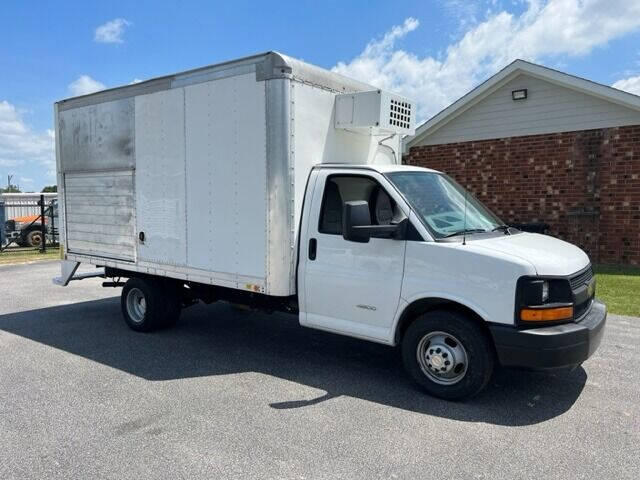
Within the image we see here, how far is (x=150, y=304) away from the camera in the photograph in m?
6.91

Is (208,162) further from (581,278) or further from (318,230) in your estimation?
(581,278)

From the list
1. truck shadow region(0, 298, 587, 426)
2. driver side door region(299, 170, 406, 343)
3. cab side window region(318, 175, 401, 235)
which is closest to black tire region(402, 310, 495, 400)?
truck shadow region(0, 298, 587, 426)

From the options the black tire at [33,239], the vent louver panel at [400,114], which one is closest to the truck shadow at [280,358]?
the vent louver panel at [400,114]

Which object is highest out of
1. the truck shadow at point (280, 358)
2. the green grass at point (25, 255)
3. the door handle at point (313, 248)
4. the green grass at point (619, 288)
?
the door handle at point (313, 248)

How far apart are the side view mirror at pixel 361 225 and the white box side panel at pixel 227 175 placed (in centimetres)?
103

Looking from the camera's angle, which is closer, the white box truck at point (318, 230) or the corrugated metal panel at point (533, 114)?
the white box truck at point (318, 230)

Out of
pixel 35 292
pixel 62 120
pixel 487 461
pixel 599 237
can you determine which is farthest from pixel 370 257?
pixel 599 237

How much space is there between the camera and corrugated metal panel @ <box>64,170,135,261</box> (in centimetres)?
688

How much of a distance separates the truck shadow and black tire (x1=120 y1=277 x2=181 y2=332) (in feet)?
0.51

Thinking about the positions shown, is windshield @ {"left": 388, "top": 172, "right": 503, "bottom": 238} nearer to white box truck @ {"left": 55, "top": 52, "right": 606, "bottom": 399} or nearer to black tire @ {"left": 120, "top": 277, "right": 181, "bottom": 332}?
white box truck @ {"left": 55, "top": 52, "right": 606, "bottom": 399}

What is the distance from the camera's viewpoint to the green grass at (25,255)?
16.0 metres

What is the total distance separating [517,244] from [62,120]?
20.9ft

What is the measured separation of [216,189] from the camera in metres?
5.82

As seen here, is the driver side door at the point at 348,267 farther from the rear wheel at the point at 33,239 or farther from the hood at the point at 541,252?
the rear wheel at the point at 33,239
